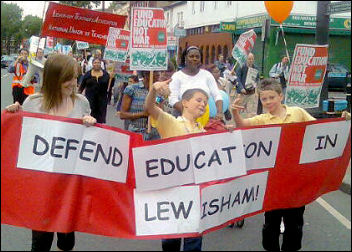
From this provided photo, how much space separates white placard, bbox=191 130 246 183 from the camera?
373 centimetres

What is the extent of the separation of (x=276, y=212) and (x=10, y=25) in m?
8.01

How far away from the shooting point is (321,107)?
10.7 meters

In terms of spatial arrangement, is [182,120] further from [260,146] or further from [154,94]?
[260,146]

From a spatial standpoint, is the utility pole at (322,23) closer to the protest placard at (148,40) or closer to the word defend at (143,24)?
the protest placard at (148,40)

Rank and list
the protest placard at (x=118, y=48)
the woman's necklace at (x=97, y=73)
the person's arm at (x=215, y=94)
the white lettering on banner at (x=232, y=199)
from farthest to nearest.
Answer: the protest placard at (x=118, y=48) → the woman's necklace at (x=97, y=73) → the person's arm at (x=215, y=94) → the white lettering on banner at (x=232, y=199)

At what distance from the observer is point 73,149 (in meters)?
3.48

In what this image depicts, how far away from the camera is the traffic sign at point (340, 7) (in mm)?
9430

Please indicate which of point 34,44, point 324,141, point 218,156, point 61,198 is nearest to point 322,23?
point 34,44

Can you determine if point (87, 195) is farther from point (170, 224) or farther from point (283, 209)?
point (283, 209)

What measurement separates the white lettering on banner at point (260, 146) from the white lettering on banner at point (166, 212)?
0.61 metres

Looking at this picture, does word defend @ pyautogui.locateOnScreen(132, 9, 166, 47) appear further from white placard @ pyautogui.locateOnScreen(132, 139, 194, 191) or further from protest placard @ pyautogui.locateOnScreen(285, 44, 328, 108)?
white placard @ pyautogui.locateOnScreen(132, 139, 194, 191)

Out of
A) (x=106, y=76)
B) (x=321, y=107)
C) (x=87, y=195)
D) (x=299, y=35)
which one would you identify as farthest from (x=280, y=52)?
(x=87, y=195)

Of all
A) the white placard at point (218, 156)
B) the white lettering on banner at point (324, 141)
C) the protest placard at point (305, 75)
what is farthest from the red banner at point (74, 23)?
the white placard at point (218, 156)

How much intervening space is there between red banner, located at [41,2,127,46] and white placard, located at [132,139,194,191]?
506 cm
